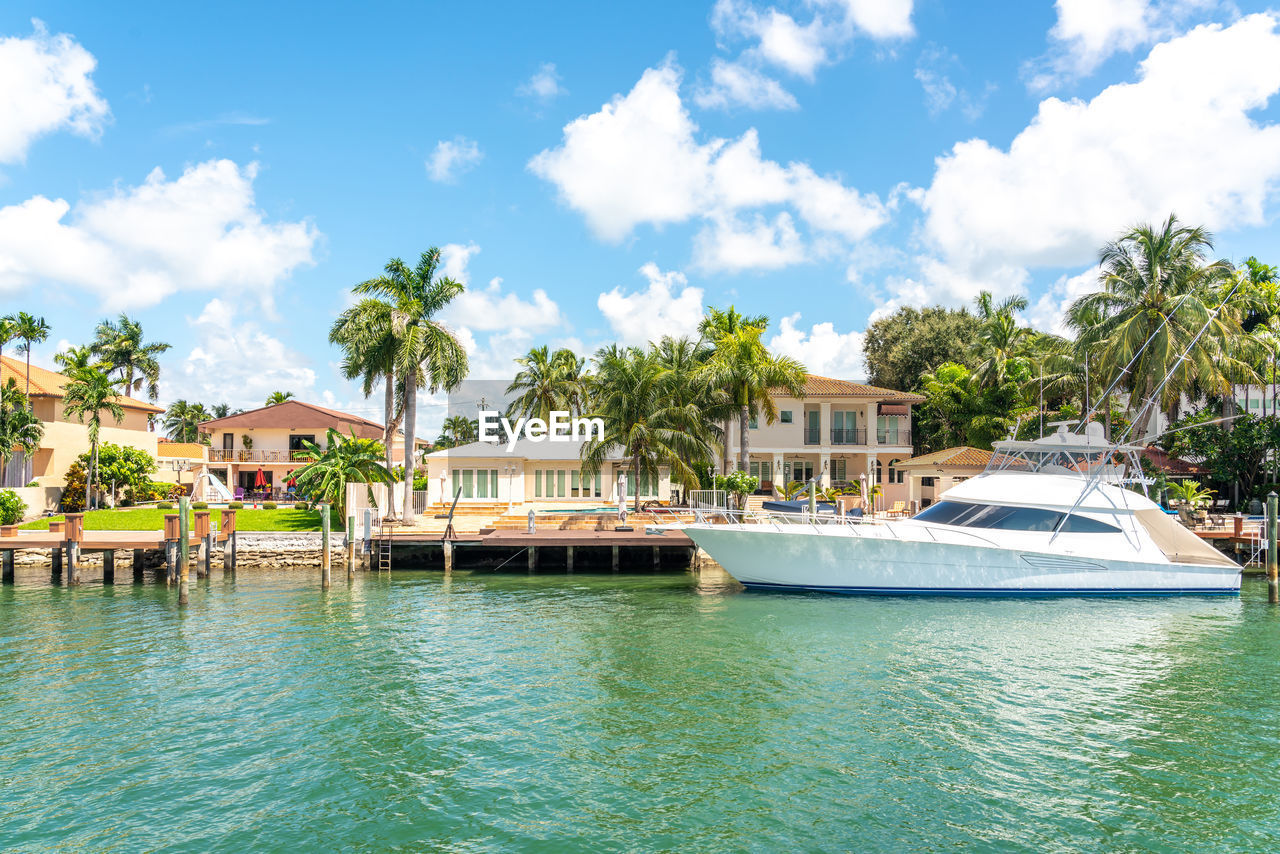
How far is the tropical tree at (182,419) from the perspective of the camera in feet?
288

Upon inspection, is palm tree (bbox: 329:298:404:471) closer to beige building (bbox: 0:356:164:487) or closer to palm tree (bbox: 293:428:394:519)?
palm tree (bbox: 293:428:394:519)

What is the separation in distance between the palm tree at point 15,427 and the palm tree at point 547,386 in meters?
25.8

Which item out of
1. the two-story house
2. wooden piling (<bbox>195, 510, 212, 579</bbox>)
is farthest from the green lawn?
the two-story house

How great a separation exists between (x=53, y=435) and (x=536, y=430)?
967 inches

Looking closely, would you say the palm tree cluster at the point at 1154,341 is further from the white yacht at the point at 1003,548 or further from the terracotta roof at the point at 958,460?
the white yacht at the point at 1003,548

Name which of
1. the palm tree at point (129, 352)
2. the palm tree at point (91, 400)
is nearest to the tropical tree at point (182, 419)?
the palm tree at point (129, 352)

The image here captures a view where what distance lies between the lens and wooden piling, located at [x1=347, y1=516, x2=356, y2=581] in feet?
91.5

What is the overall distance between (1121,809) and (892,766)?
2.80 metres

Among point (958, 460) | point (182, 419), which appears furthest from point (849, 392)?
point (182, 419)

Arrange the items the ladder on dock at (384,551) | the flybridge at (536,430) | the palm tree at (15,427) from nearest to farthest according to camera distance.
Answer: the ladder on dock at (384,551), the palm tree at (15,427), the flybridge at (536,430)

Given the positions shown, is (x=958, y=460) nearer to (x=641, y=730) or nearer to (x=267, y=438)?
(x=641, y=730)

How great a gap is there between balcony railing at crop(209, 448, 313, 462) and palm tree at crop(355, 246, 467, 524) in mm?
24312

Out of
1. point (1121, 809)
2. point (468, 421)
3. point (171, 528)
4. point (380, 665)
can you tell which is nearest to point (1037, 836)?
point (1121, 809)

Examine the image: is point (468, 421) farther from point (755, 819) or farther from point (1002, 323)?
point (755, 819)
